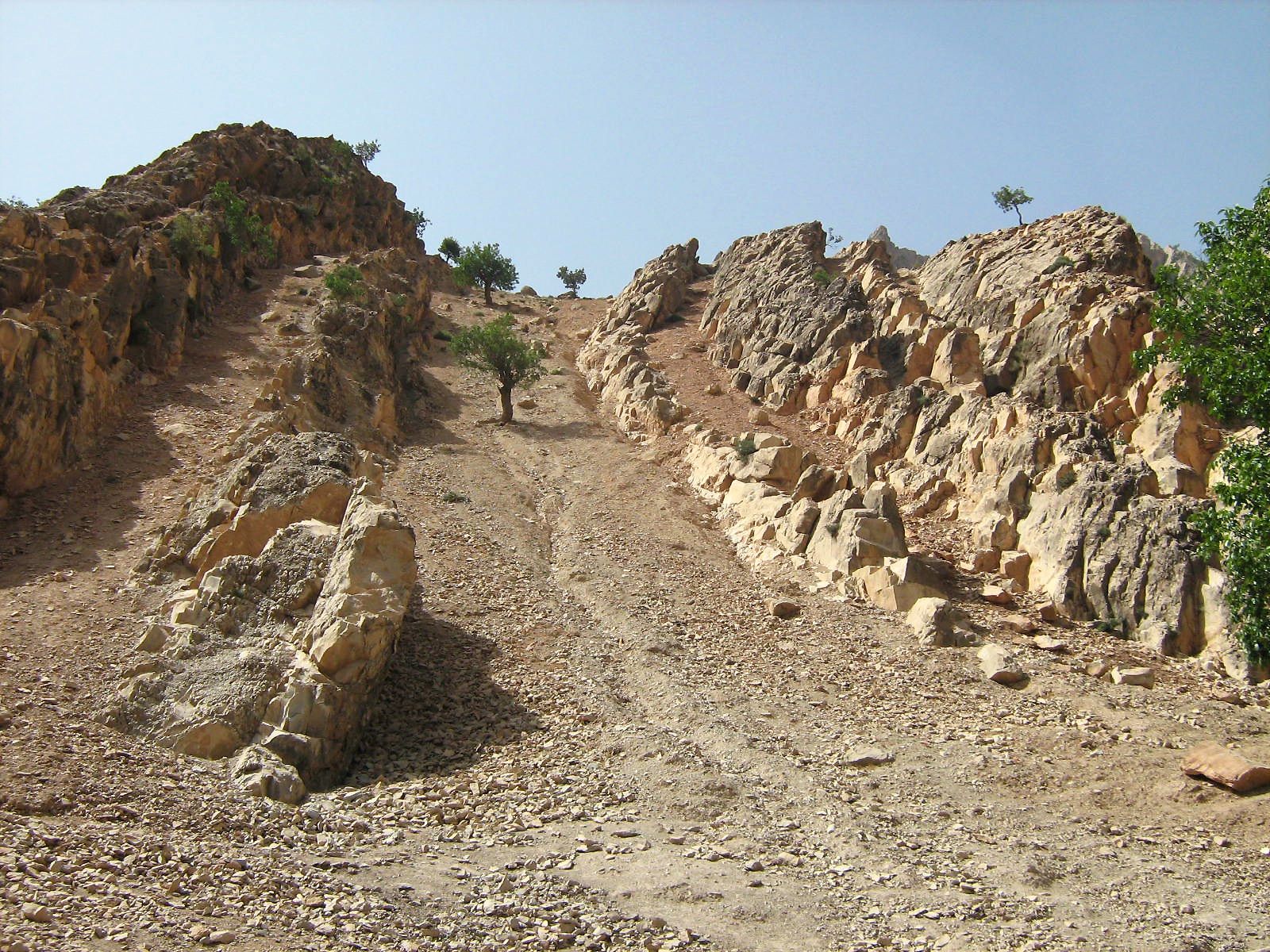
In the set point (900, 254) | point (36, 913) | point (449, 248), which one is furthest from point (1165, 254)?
point (36, 913)

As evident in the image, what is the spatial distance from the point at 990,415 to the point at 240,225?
3419cm

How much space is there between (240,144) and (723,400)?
32.4 metres

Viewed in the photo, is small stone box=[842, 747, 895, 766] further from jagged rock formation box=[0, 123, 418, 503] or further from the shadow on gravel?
jagged rock formation box=[0, 123, 418, 503]

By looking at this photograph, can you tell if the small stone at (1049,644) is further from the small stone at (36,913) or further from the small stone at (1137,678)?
the small stone at (36,913)

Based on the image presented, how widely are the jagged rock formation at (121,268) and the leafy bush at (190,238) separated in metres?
0.06

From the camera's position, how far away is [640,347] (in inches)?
1709

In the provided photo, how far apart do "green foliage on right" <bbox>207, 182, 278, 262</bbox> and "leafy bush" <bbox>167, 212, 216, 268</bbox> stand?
2919 millimetres

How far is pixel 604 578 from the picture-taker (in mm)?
21109

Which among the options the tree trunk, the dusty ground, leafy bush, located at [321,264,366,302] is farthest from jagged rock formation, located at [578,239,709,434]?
the dusty ground

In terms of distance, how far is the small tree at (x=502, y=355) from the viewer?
36469mm

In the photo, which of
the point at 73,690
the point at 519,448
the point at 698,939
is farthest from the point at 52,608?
the point at 519,448

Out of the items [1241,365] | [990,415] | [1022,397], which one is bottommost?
[1241,365]

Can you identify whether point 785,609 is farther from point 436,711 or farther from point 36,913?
point 36,913

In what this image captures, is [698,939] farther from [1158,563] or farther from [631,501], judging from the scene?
[631,501]
